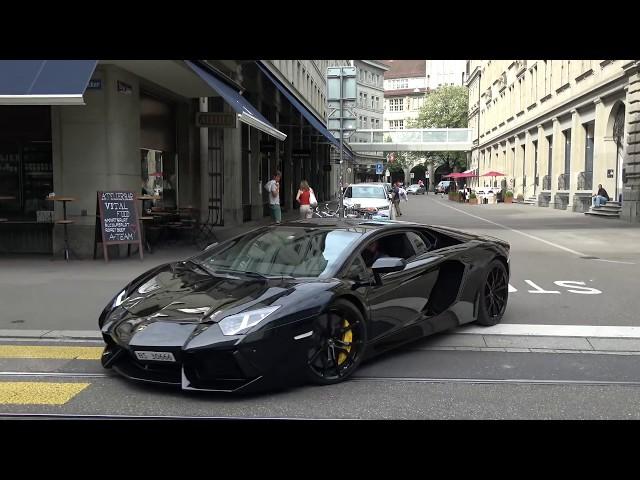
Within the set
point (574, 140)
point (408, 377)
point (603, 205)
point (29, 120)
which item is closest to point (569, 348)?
point (408, 377)

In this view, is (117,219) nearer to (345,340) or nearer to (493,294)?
(493,294)

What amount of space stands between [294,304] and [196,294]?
884 mm

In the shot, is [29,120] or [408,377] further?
[29,120]

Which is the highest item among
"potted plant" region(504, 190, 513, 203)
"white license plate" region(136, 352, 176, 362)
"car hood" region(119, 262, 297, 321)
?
"potted plant" region(504, 190, 513, 203)

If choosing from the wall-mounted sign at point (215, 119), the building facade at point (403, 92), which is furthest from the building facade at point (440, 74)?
the wall-mounted sign at point (215, 119)

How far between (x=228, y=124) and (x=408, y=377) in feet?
39.2

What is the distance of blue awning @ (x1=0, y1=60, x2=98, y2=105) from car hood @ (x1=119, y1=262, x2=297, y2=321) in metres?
5.31

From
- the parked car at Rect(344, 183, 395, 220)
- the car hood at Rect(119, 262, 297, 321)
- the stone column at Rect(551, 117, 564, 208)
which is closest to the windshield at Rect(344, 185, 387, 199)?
the parked car at Rect(344, 183, 395, 220)

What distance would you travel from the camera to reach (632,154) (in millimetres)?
23844

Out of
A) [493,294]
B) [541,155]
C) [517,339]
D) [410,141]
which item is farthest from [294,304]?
[410,141]

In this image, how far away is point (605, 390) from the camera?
503 centimetres

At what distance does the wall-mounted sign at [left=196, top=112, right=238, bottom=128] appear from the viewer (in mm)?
16062

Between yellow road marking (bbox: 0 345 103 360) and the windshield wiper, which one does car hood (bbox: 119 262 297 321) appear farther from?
yellow road marking (bbox: 0 345 103 360)
